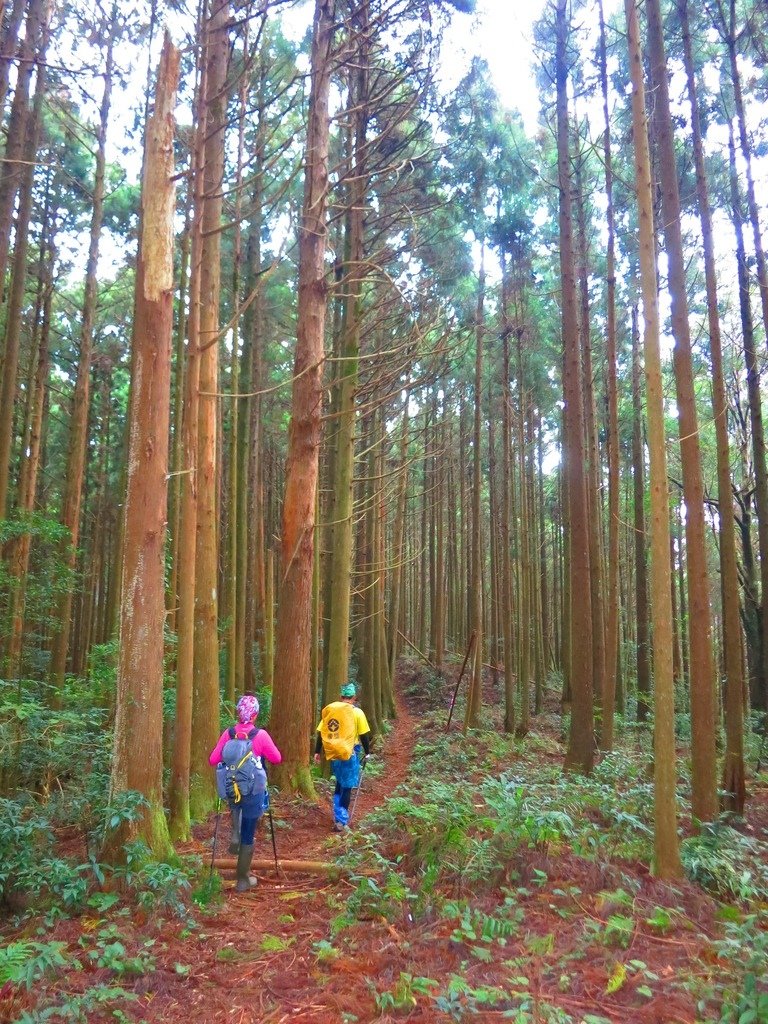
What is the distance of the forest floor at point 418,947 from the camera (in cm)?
348

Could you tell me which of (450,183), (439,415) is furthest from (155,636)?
(439,415)

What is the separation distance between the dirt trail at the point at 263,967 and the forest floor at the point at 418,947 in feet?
0.04

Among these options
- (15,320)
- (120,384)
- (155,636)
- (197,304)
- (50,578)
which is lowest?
(155,636)

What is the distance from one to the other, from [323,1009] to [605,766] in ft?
24.7

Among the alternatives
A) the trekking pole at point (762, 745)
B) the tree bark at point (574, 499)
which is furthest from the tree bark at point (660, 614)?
the trekking pole at point (762, 745)

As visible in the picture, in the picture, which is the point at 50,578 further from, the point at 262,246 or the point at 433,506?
the point at 433,506

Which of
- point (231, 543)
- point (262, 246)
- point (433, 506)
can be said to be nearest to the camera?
point (231, 543)

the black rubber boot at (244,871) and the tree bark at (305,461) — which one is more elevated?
the tree bark at (305,461)

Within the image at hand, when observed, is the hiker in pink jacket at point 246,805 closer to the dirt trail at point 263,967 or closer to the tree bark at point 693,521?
the dirt trail at point 263,967

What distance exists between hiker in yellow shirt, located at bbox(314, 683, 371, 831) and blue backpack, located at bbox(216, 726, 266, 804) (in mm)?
1747

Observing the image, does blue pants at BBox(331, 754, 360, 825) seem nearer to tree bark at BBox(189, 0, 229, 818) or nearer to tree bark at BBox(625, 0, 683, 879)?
tree bark at BBox(189, 0, 229, 818)

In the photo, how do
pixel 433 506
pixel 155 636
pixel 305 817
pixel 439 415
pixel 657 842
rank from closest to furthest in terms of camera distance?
pixel 657 842 < pixel 155 636 < pixel 305 817 < pixel 433 506 < pixel 439 415

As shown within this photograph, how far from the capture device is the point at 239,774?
5.84 m

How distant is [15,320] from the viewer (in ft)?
35.4
